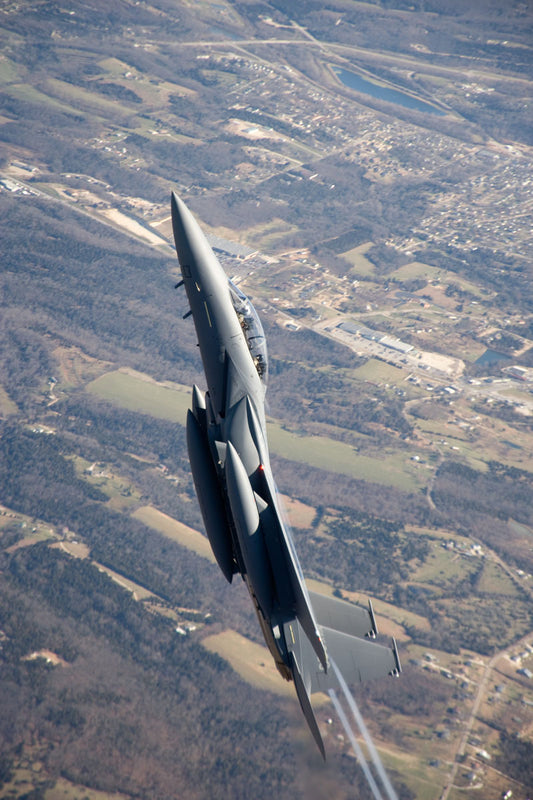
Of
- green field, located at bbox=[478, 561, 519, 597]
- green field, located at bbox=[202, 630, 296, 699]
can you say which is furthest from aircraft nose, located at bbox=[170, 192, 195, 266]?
green field, located at bbox=[478, 561, 519, 597]

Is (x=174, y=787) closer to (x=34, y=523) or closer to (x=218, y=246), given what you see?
(x=34, y=523)

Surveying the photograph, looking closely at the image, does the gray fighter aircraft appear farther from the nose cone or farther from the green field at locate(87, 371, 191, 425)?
the green field at locate(87, 371, 191, 425)

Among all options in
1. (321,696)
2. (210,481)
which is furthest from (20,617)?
(210,481)

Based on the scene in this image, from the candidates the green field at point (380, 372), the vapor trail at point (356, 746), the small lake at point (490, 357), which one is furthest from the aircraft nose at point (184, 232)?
the small lake at point (490, 357)

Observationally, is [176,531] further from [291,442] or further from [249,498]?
[249,498]

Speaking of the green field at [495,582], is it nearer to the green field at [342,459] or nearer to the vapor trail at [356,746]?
the green field at [342,459]

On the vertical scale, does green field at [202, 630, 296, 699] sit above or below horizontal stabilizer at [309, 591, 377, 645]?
below
